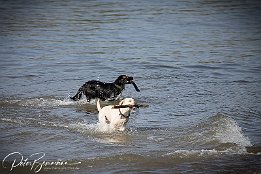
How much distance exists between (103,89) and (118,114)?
224 cm

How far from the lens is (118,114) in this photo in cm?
968

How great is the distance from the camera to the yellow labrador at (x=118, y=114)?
31.1 ft

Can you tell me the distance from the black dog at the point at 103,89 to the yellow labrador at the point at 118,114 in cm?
189

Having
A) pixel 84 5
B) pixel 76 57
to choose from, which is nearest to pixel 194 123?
pixel 76 57

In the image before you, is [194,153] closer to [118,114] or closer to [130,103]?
[130,103]

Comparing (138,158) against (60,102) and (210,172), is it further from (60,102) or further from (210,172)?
(60,102)

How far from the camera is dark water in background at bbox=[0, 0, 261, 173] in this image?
8727mm

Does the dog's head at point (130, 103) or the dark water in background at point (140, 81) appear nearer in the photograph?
the dark water in background at point (140, 81)

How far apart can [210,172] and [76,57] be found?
30.1 ft
